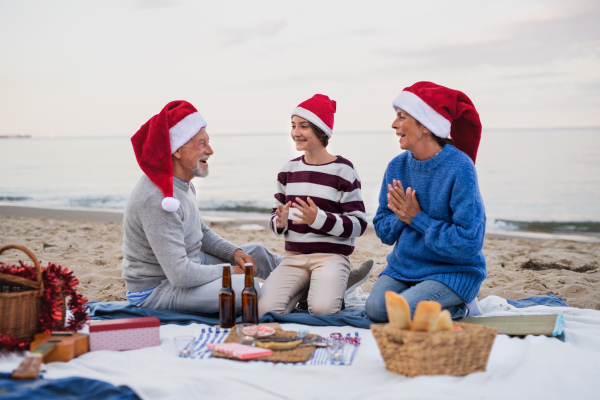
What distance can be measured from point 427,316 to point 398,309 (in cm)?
15

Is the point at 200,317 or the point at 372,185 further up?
the point at 372,185

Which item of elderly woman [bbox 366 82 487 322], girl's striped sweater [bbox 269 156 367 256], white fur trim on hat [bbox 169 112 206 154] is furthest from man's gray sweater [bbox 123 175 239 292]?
elderly woman [bbox 366 82 487 322]

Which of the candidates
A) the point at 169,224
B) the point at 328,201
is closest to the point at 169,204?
the point at 169,224

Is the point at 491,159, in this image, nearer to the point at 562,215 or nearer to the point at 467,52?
the point at 467,52

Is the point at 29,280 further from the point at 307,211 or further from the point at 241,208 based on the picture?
the point at 241,208

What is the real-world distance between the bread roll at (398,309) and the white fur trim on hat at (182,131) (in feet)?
6.45

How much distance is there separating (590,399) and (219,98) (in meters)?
23.6

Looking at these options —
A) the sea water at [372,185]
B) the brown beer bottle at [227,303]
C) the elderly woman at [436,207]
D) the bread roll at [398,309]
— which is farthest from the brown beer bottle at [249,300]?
the sea water at [372,185]

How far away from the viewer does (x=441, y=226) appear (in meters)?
3.68

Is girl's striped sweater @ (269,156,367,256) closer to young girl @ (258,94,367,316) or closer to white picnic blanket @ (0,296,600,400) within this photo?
young girl @ (258,94,367,316)

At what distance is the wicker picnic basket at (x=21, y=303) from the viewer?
2867 millimetres

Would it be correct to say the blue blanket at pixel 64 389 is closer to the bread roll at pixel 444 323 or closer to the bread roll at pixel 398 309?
the bread roll at pixel 398 309

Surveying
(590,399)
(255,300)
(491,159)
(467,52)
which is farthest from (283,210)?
(491,159)

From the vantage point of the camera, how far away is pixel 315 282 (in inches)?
163
